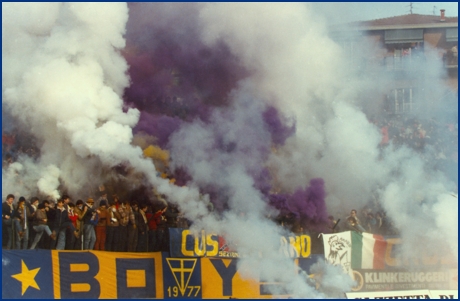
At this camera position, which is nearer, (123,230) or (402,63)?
(123,230)

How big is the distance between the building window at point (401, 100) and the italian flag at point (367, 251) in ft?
12.0

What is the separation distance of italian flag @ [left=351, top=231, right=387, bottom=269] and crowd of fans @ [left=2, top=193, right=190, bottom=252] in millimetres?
3020

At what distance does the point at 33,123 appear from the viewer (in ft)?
43.5

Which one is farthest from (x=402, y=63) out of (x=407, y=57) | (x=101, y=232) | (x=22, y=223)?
(x=22, y=223)

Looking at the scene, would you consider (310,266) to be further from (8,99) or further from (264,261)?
(8,99)

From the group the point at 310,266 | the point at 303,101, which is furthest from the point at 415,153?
the point at 310,266

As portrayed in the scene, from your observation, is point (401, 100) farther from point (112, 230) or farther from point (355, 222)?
point (112, 230)

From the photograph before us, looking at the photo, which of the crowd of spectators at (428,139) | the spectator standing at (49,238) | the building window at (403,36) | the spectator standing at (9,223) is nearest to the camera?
the spectator standing at (9,223)

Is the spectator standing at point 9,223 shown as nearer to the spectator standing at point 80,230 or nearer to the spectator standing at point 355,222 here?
the spectator standing at point 80,230

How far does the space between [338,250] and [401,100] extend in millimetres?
4593

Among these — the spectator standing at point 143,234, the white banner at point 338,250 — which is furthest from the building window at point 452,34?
the spectator standing at point 143,234

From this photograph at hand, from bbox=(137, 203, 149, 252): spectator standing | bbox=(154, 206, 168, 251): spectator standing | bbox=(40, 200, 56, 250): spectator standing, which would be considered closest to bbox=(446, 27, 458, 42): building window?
bbox=(154, 206, 168, 251): spectator standing

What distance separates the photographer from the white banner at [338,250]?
509 inches

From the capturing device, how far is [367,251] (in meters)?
13.2
